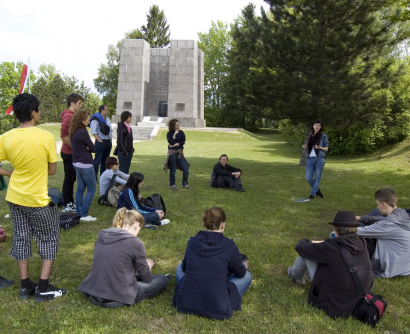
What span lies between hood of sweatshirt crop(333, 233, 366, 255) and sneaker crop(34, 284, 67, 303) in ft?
8.75

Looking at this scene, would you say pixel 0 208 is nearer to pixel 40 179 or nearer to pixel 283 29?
pixel 40 179

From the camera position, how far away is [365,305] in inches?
128

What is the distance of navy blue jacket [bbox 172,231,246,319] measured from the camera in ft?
10.7

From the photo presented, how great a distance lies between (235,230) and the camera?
5.96 meters

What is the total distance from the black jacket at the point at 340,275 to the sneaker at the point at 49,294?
247cm

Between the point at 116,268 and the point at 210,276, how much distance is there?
2.77 feet

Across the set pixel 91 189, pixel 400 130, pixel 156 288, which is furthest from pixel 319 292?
pixel 400 130

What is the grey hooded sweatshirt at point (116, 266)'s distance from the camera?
133 inches

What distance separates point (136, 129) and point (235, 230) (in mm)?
25596

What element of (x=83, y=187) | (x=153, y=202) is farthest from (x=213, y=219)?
(x=83, y=187)

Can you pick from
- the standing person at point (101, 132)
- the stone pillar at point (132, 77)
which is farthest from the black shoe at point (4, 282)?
the stone pillar at point (132, 77)

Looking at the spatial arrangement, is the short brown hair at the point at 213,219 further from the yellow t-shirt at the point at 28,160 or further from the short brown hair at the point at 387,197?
the short brown hair at the point at 387,197

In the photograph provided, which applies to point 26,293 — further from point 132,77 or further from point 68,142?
point 132,77

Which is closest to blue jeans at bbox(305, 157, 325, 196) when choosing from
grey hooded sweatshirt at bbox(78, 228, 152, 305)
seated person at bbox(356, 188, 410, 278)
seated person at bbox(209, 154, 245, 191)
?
seated person at bbox(209, 154, 245, 191)
